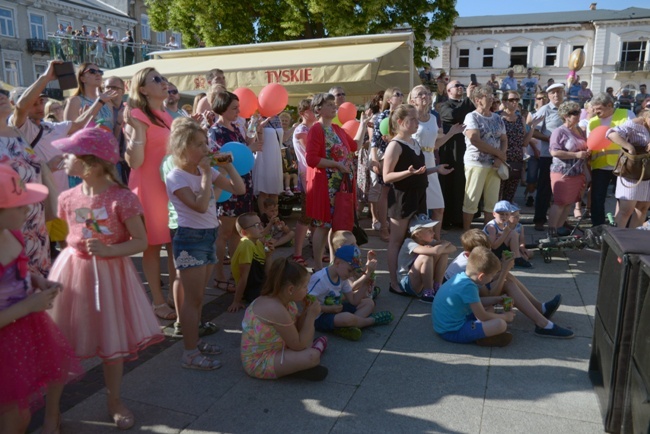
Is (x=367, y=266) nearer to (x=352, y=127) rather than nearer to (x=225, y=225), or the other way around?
(x=225, y=225)

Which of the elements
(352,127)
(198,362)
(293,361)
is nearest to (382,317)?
(293,361)

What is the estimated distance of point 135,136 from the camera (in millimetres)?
3943

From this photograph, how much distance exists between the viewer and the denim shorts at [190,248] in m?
3.48

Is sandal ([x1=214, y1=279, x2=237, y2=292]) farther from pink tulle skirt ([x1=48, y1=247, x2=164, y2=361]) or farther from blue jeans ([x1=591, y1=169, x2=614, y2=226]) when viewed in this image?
blue jeans ([x1=591, y1=169, x2=614, y2=226])

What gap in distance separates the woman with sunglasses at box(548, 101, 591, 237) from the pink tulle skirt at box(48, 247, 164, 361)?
17.9ft

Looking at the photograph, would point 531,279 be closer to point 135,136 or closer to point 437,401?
point 437,401

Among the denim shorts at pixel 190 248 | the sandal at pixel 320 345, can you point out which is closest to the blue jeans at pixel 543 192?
the sandal at pixel 320 345

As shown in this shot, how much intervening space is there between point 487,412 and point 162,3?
21368 millimetres

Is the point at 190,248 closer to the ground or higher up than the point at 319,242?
higher up

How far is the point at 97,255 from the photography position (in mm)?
2637

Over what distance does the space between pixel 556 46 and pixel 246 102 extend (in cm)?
5179

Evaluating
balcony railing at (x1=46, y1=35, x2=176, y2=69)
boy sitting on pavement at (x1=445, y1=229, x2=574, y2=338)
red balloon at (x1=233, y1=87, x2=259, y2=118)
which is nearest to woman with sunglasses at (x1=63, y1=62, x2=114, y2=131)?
red balloon at (x1=233, y1=87, x2=259, y2=118)

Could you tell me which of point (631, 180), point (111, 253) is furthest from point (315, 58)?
point (111, 253)

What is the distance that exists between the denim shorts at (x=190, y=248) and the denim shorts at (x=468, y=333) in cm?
192
